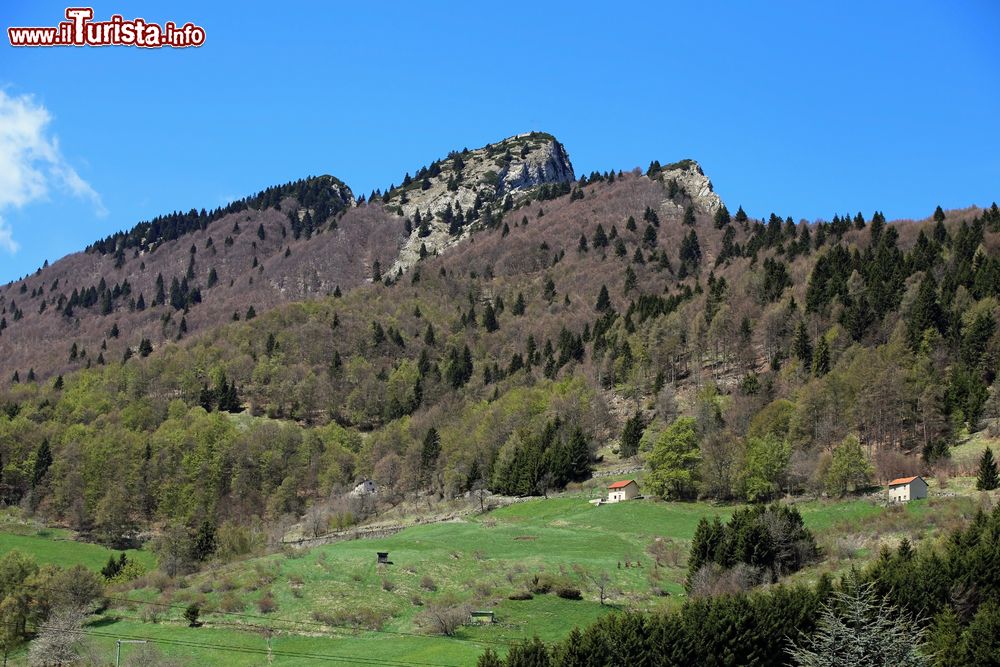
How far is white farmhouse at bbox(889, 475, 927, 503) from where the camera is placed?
68.6m

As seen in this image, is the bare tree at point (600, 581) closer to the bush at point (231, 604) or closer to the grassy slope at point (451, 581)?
the grassy slope at point (451, 581)

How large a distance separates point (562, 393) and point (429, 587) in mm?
70244

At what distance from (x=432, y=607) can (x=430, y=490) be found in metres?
59.5

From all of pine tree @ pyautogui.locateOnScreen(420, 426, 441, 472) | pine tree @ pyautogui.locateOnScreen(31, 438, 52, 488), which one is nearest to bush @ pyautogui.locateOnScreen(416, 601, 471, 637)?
pine tree @ pyautogui.locateOnScreen(420, 426, 441, 472)

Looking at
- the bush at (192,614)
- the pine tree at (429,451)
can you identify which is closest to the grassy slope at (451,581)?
the bush at (192,614)

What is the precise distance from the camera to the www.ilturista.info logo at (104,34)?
48156mm

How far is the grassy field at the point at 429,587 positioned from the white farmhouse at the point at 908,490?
3.87 ft

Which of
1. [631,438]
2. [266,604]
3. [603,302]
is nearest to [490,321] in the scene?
[603,302]

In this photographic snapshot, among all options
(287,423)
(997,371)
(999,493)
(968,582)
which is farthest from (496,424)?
(968,582)

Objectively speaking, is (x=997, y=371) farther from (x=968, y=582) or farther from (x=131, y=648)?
(x=131, y=648)

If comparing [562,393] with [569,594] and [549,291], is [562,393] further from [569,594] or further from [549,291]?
[569,594]

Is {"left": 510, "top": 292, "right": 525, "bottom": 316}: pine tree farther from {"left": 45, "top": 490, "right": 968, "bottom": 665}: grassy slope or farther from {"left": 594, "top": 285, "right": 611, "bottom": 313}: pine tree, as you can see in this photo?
{"left": 45, "top": 490, "right": 968, "bottom": 665}: grassy slope

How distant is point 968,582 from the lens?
45.0 meters

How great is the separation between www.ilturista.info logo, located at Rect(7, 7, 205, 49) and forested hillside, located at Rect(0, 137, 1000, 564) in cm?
4645
